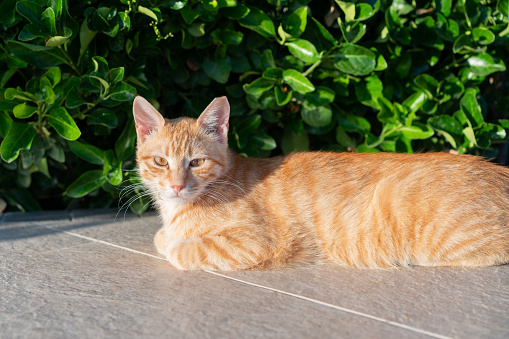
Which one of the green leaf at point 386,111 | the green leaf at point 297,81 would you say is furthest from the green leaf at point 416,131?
the green leaf at point 297,81

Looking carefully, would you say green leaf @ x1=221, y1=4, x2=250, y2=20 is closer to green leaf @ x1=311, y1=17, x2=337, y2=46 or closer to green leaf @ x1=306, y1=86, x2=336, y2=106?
green leaf @ x1=311, y1=17, x2=337, y2=46

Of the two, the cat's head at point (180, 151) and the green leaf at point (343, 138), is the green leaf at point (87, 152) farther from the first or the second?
the green leaf at point (343, 138)

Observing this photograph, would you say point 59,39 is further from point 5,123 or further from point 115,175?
point 115,175

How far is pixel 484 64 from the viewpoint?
3.71 metres

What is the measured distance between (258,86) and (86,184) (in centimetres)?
155

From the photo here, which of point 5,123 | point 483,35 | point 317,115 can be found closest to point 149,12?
point 5,123

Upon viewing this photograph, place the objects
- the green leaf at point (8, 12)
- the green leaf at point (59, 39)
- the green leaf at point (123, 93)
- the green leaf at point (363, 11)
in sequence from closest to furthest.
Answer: the green leaf at point (59, 39) < the green leaf at point (8, 12) < the green leaf at point (123, 93) < the green leaf at point (363, 11)

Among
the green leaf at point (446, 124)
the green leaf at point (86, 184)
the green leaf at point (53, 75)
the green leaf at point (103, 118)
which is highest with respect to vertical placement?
the green leaf at point (53, 75)

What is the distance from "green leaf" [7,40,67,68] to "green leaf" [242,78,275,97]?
1.34 meters

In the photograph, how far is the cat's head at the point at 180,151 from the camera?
288cm

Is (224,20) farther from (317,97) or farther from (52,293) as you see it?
(52,293)

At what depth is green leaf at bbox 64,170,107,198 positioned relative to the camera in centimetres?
357

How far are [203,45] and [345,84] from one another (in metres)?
1.20

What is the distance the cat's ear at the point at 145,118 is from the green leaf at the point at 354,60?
57.6 inches
